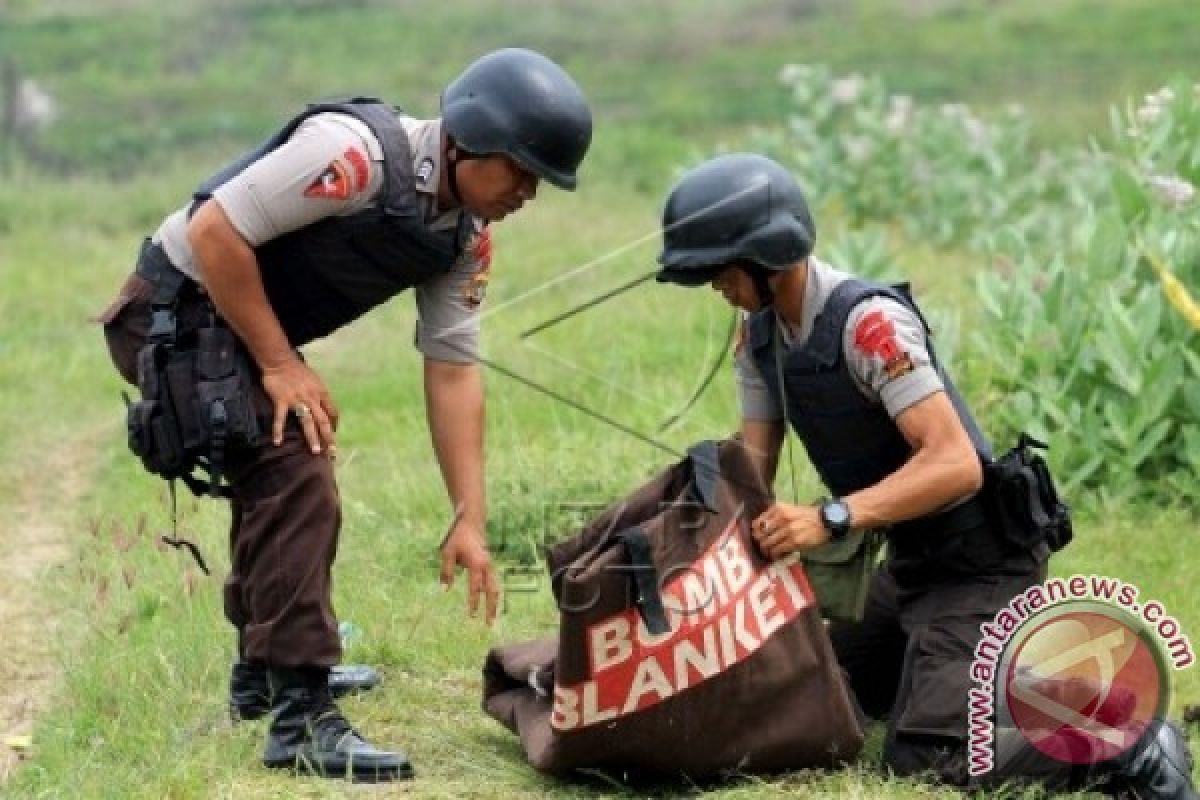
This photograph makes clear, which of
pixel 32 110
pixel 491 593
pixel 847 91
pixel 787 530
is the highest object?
pixel 787 530

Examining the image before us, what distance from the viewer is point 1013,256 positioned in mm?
9602

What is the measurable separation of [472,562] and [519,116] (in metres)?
1.00

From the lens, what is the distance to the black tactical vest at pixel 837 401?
18.6ft

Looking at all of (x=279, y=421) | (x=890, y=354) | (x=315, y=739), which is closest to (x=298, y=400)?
(x=279, y=421)

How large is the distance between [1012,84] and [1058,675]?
50.2ft

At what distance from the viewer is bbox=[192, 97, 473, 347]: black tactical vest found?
18.5 ft

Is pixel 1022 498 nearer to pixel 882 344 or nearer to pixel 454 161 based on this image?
pixel 882 344

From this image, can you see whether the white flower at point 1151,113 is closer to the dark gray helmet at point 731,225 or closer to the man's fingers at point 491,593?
the dark gray helmet at point 731,225

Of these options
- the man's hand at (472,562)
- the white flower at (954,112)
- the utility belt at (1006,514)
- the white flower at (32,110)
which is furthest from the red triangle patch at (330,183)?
the white flower at (32,110)

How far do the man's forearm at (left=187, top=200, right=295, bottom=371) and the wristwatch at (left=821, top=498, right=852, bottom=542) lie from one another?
1.19 m

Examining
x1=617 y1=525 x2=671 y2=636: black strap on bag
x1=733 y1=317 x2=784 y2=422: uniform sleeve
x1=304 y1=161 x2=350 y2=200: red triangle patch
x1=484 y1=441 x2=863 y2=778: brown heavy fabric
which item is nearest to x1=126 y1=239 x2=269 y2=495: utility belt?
x1=304 y1=161 x2=350 y2=200: red triangle patch

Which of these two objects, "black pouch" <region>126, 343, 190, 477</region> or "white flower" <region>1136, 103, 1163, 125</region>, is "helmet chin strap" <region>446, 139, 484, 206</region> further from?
"white flower" <region>1136, 103, 1163, 125</region>

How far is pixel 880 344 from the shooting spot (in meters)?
5.57

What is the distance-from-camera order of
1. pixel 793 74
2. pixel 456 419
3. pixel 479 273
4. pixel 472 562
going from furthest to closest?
pixel 793 74 < pixel 456 419 < pixel 479 273 < pixel 472 562
